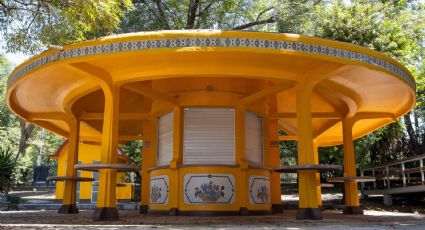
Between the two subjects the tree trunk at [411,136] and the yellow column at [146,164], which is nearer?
the yellow column at [146,164]

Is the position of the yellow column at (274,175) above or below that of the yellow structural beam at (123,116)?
below

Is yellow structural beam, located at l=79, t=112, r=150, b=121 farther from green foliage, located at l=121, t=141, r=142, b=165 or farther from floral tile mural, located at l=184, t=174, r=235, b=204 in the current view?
Answer: green foliage, located at l=121, t=141, r=142, b=165

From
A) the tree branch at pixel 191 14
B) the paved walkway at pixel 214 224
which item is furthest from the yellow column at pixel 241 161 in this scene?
the tree branch at pixel 191 14

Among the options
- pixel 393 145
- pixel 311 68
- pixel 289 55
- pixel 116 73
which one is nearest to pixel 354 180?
pixel 311 68

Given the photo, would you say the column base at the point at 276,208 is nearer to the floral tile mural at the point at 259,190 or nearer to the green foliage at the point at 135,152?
the floral tile mural at the point at 259,190

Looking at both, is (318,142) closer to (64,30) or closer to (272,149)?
(272,149)

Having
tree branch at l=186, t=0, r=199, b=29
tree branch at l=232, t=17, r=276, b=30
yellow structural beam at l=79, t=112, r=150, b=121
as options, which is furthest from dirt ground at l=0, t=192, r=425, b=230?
tree branch at l=232, t=17, r=276, b=30

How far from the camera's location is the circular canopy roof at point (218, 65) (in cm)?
734

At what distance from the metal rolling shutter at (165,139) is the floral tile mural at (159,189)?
40 centimetres

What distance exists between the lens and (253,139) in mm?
10570

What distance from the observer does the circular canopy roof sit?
7340 millimetres

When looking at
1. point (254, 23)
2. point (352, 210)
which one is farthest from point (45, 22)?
point (254, 23)

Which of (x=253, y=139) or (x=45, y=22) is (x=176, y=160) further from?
(x=45, y=22)

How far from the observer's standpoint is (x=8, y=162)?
43.0 feet
